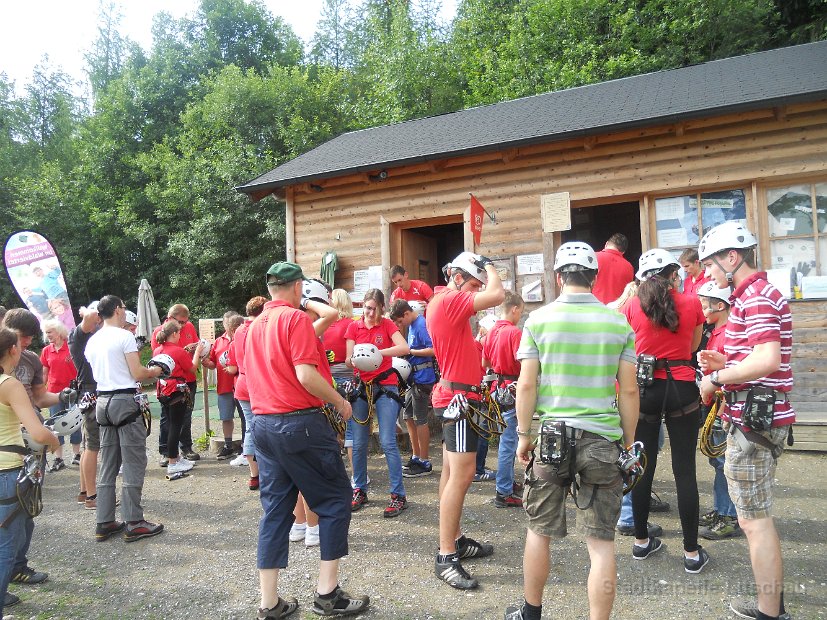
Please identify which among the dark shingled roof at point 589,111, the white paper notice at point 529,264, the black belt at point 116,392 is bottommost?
the black belt at point 116,392

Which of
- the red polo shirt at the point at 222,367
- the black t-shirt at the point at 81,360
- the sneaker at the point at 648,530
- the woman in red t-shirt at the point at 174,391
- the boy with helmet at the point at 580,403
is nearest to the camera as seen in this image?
the boy with helmet at the point at 580,403

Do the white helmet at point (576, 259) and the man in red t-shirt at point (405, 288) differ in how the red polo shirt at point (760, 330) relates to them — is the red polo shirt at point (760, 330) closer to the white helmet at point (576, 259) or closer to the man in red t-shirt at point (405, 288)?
the white helmet at point (576, 259)

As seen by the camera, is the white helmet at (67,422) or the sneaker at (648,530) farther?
the white helmet at (67,422)

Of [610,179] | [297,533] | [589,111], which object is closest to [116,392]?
[297,533]

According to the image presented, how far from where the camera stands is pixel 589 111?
9.46m

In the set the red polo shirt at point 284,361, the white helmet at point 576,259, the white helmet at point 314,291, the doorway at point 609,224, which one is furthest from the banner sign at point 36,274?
the white helmet at point 576,259

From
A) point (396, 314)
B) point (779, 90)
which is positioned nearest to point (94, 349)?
point (396, 314)

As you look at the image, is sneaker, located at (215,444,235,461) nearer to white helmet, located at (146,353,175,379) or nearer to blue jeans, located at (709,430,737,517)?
white helmet, located at (146,353,175,379)

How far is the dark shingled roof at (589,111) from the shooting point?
779cm

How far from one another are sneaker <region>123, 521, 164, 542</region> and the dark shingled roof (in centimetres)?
675

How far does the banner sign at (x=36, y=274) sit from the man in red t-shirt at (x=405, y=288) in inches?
297

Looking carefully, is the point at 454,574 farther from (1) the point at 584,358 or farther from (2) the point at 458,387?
(1) the point at 584,358

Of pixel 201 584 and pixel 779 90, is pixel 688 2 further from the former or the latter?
pixel 201 584

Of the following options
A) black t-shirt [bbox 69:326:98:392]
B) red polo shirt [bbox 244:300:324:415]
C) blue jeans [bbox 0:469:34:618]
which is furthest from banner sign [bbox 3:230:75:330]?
red polo shirt [bbox 244:300:324:415]
